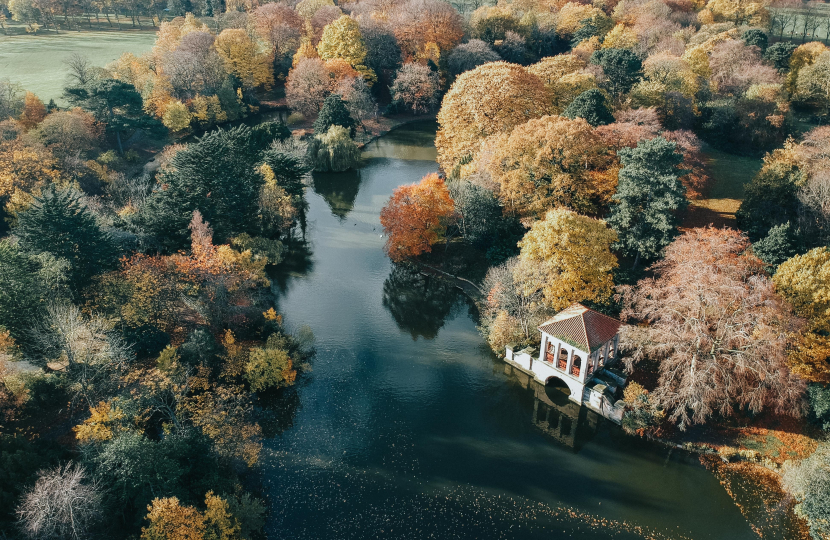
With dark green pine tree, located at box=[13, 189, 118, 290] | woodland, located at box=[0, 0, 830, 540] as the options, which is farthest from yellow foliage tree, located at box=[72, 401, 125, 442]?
dark green pine tree, located at box=[13, 189, 118, 290]

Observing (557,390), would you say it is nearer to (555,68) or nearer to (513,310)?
(513,310)

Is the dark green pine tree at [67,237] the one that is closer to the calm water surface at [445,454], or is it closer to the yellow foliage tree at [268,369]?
the yellow foliage tree at [268,369]

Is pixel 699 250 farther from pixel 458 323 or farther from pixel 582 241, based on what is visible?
pixel 458 323

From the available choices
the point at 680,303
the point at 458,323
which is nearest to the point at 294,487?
the point at 458,323

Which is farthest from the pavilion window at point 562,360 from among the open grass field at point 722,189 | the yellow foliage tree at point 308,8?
the yellow foliage tree at point 308,8

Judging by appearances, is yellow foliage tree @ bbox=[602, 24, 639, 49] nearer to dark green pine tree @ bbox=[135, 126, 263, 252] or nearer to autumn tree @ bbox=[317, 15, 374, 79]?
autumn tree @ bbox=[317, 15, 374, 79]

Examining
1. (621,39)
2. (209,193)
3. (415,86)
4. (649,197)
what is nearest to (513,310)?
(649,197)
